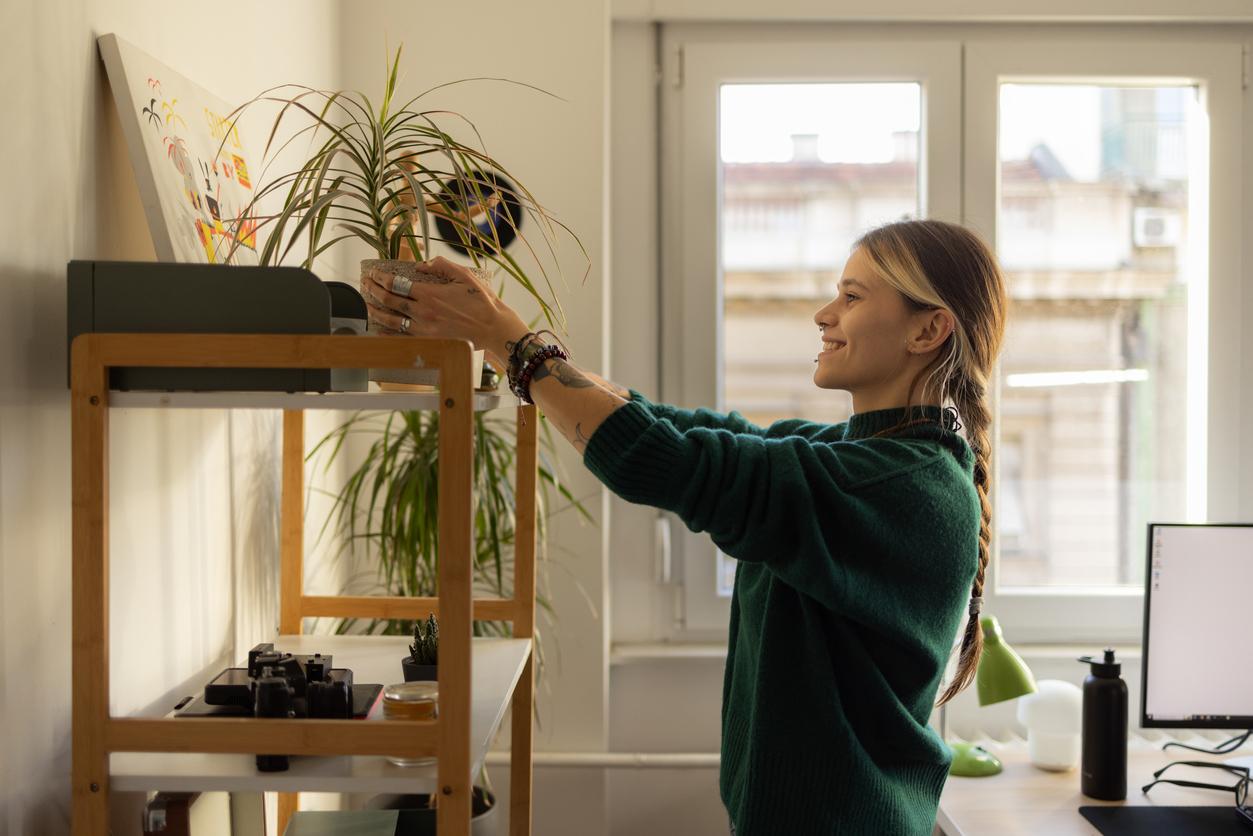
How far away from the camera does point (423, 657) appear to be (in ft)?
3.99

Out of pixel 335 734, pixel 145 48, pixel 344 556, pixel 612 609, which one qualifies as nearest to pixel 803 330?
pixel 612 609

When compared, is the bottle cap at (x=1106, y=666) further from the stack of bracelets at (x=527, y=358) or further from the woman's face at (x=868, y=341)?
the stack of bracelets at (x=527, y=358)

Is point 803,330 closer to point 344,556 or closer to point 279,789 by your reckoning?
point 344,556

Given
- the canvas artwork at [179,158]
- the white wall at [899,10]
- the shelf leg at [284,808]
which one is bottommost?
the shelf leg at [284,808]

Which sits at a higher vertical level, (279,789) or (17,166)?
(17,166)

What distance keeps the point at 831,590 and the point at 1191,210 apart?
6.38 ft

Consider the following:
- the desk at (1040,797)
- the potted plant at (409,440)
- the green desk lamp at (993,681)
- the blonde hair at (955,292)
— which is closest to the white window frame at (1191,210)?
the desk at (1040,797)

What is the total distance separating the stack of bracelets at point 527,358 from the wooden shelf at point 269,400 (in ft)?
0.43

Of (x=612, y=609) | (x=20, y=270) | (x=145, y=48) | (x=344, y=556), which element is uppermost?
(x=145, y=48)

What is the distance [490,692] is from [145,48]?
85cm

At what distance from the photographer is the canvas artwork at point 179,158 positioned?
1128mm

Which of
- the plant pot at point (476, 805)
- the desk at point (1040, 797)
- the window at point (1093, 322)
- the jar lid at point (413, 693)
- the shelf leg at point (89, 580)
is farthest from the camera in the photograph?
the window at point (1093, 322)

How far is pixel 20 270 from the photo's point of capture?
98cm

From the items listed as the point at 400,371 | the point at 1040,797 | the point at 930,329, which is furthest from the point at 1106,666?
the point at 400,371
